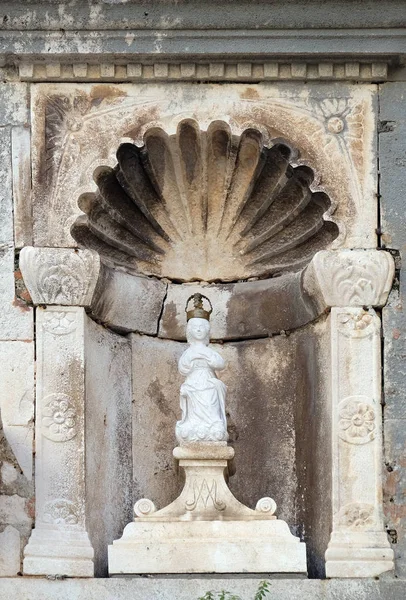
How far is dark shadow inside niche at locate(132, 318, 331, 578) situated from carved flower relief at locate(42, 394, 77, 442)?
788 millimetres

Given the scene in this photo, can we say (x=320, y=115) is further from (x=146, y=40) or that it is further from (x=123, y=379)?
(x=123, y=379)

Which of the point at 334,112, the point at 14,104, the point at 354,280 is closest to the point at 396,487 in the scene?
the point at 354,280

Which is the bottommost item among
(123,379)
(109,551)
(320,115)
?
(109,551)

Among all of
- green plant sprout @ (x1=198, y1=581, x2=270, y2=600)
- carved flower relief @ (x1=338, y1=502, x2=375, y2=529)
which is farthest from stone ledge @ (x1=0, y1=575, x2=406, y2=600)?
carved flower relief @ (x1=338, y1=502, x2=375, y2=529)

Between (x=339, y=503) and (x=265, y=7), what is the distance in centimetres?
292

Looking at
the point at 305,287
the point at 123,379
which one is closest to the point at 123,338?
the point at 123,379

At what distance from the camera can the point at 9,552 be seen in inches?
459

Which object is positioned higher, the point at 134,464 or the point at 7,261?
the point at 7,261

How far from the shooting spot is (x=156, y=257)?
1284 cm

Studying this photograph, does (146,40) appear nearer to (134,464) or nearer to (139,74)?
(139,74)

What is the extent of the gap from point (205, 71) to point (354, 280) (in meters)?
1.53

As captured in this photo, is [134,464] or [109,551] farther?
[134,464]

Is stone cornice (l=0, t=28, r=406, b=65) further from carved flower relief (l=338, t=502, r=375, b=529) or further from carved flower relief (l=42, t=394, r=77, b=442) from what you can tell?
carved flower relief (l=338, t=502, r=375, b=529)

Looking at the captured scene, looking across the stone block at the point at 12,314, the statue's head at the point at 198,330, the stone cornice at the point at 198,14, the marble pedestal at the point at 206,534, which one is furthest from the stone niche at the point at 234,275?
the statue's head at the point at 198,330
